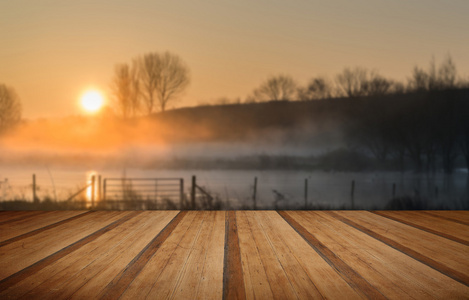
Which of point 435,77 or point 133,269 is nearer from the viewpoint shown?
point 133,269

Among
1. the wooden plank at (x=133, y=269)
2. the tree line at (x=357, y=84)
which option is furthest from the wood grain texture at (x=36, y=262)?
the tree line at (x=357, y=84)

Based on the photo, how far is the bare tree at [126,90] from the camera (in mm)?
5371

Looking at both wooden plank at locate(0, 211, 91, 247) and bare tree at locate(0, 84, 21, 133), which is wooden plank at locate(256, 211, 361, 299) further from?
bare tree at locate(0, 84, 21, 133)

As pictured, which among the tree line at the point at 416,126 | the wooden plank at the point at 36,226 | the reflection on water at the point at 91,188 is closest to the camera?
the wooden plank at the point at 36,226

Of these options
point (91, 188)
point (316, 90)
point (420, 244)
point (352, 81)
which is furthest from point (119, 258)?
point (352, 81)

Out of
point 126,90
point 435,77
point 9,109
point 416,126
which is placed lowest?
point 416,126

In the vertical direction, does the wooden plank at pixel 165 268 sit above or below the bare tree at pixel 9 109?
below

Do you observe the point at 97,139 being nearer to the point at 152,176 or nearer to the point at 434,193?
the point at 152,176

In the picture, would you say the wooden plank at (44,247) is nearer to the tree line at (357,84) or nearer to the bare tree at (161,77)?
the bare tree at (161,77)

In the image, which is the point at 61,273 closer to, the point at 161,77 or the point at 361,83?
the point at 161,77

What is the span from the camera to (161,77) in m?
5.45

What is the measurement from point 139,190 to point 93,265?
4093 millimetres

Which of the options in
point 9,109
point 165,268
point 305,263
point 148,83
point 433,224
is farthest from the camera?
point 148,83

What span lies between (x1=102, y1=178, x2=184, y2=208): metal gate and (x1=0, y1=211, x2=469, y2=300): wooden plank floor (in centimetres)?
236
